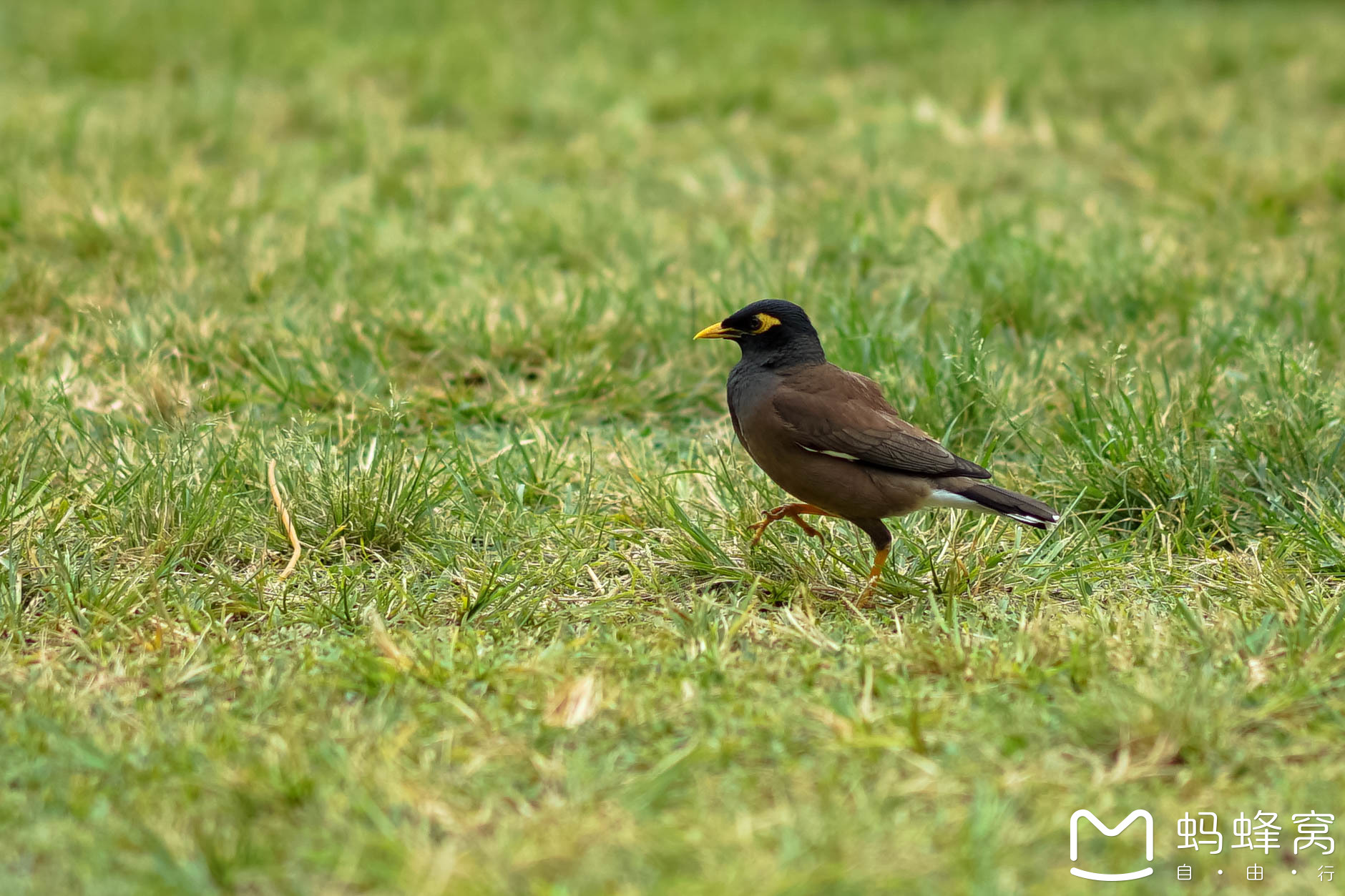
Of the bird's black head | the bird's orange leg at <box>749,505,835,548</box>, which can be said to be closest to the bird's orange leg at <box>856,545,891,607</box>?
the bird's orange leg at <box>749,505,835,548</box>

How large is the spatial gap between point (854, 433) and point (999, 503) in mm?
458

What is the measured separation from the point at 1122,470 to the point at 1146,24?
8.94 m

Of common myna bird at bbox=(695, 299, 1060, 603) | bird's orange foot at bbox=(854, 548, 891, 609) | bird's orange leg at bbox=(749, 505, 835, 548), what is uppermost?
common myna bird at bbox=(695, 299, 1060, 603)

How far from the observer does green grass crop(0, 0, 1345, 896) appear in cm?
268

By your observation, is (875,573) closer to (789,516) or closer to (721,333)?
(789,516)

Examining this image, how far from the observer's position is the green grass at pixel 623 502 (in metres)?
2.68

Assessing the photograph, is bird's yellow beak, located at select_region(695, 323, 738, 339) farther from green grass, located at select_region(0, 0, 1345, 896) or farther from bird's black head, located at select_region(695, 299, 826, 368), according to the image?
green grass, located at select_region(0, 0, 1345, 896)

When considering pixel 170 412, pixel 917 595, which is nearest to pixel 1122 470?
pixel 917 595

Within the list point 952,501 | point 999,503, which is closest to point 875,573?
point 952,501

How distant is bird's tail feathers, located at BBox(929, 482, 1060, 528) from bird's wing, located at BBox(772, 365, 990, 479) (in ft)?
0.22

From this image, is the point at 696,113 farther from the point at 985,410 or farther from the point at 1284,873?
the point at 1284,873

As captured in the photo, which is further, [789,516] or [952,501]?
[789,516]

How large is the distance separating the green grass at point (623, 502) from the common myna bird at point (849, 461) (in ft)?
0.64

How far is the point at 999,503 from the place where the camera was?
3715mm
